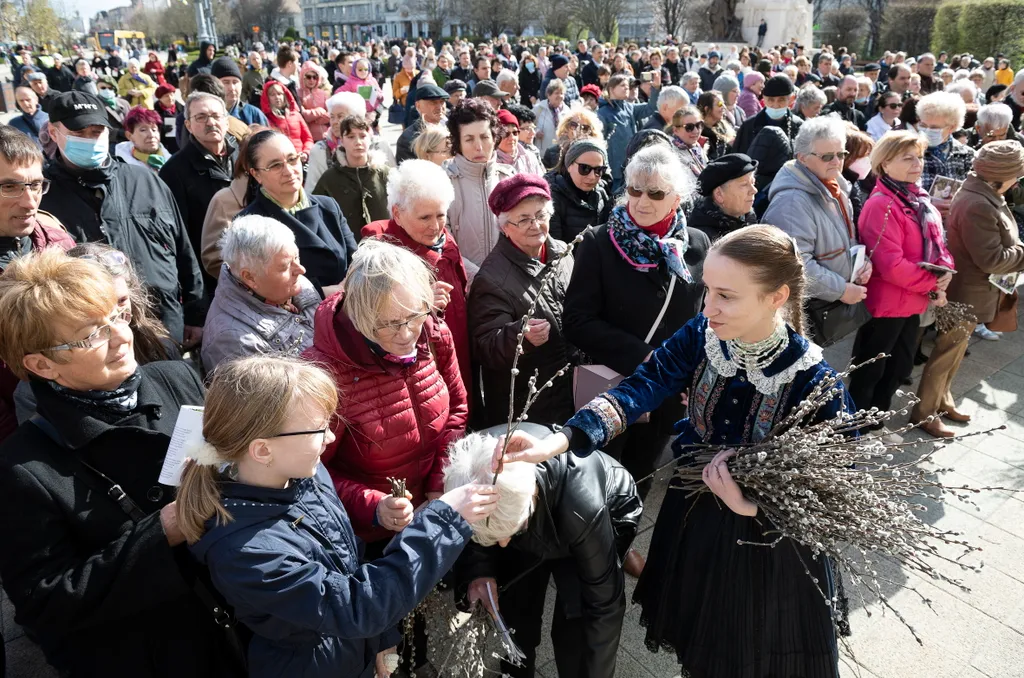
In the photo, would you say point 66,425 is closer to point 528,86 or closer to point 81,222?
point 81,222

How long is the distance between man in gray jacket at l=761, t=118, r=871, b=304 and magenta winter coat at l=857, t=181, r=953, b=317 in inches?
7.6

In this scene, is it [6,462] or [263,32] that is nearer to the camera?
[6,462]

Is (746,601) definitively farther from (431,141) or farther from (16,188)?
(431,141)

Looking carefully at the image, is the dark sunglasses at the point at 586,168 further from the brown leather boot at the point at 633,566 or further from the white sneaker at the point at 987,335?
the white sneaker at the point at 987,335

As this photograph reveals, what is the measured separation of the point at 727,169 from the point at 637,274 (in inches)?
35.3

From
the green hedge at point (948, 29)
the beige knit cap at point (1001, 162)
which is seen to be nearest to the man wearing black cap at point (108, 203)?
the beige knit cap at point (1001, 162)

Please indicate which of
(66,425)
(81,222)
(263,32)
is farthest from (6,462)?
(263,32)

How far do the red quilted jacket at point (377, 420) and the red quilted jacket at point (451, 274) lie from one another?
62 cm

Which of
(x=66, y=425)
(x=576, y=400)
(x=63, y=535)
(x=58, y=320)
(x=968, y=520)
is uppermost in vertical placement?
(x=58, y=320)

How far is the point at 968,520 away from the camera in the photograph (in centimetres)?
371

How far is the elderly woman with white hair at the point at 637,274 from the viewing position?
3096mm

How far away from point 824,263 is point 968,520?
1.56 metres

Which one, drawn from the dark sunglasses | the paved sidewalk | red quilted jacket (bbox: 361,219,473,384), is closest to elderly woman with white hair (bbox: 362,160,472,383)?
red quilted jacket (bbox: 361,219,473,384)

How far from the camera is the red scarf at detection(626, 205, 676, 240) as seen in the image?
10.3ft
